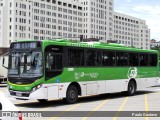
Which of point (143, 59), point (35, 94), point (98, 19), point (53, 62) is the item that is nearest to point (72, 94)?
point (53, 62)

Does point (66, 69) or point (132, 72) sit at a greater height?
point (66, 69)

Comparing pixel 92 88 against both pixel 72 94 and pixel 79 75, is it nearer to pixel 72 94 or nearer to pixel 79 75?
pixel 79 75

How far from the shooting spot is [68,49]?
17.5 metres

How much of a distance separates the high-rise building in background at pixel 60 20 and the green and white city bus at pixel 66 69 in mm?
110018

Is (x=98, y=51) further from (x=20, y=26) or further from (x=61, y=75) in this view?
(x=20, y=26)

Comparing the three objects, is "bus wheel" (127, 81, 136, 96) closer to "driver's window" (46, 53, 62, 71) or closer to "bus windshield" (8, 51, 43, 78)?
"driver's window" (46, 53, 62, 71)

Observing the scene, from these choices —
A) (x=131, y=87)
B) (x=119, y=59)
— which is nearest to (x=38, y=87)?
(x=119, y=59)

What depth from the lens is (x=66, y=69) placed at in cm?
1723

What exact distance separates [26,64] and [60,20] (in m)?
137

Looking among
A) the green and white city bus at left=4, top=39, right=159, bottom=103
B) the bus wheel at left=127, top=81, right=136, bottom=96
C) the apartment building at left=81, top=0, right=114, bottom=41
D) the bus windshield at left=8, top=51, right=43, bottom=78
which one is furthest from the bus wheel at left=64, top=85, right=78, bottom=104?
the apartment building at left=81, top=0, right=114, bottom=41

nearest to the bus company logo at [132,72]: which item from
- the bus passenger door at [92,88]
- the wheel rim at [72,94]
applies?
the bus passenger door at [92,88]

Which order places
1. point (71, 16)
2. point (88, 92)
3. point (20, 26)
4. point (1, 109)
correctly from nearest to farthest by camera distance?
1. point (1, 109)
2. point (88, 92)
3. point (20, 26)
4. point (71, 16)

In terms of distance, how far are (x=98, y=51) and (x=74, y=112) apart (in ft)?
19.5

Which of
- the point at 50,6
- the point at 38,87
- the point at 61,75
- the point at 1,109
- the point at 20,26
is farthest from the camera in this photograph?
the point at 50,6
